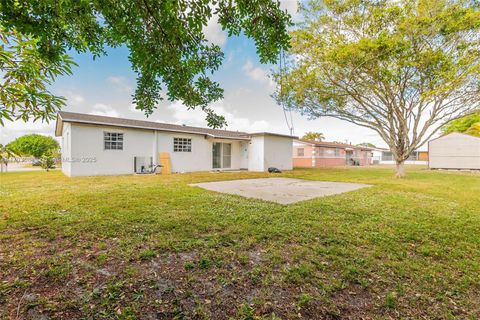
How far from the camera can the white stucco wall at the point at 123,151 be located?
1150 cm

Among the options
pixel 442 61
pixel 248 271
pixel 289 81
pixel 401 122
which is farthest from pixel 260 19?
pixel 401 122

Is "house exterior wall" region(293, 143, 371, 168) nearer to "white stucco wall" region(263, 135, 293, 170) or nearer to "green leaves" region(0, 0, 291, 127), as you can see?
"white stucco wall" region(263, 135, 293, 170)

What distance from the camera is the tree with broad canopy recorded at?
1040 cm

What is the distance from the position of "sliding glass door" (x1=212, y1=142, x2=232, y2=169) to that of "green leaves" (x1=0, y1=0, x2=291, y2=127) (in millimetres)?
14114

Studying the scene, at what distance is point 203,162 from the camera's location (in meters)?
16.2

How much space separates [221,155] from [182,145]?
3322 mm

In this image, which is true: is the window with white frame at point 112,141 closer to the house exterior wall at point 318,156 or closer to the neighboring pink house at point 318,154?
the neighboring pink house at point 318,154

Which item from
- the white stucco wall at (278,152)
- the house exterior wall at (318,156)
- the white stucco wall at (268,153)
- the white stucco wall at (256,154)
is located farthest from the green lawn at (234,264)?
the house exterior wall at (318,156)

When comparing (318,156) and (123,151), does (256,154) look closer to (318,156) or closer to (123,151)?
(123,151)

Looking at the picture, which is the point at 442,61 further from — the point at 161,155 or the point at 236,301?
the point at 161,155

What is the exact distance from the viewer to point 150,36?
8.13ft

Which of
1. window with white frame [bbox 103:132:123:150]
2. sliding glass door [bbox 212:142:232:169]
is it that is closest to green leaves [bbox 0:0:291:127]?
window with white frame [bbox 103:132:123:150]

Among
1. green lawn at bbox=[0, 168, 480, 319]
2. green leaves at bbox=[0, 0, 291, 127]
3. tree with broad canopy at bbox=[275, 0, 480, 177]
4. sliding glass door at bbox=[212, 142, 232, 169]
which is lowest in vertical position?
green lawn at bbox=[0, 168, 480, 319]

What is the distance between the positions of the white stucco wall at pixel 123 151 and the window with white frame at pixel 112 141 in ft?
0.56
